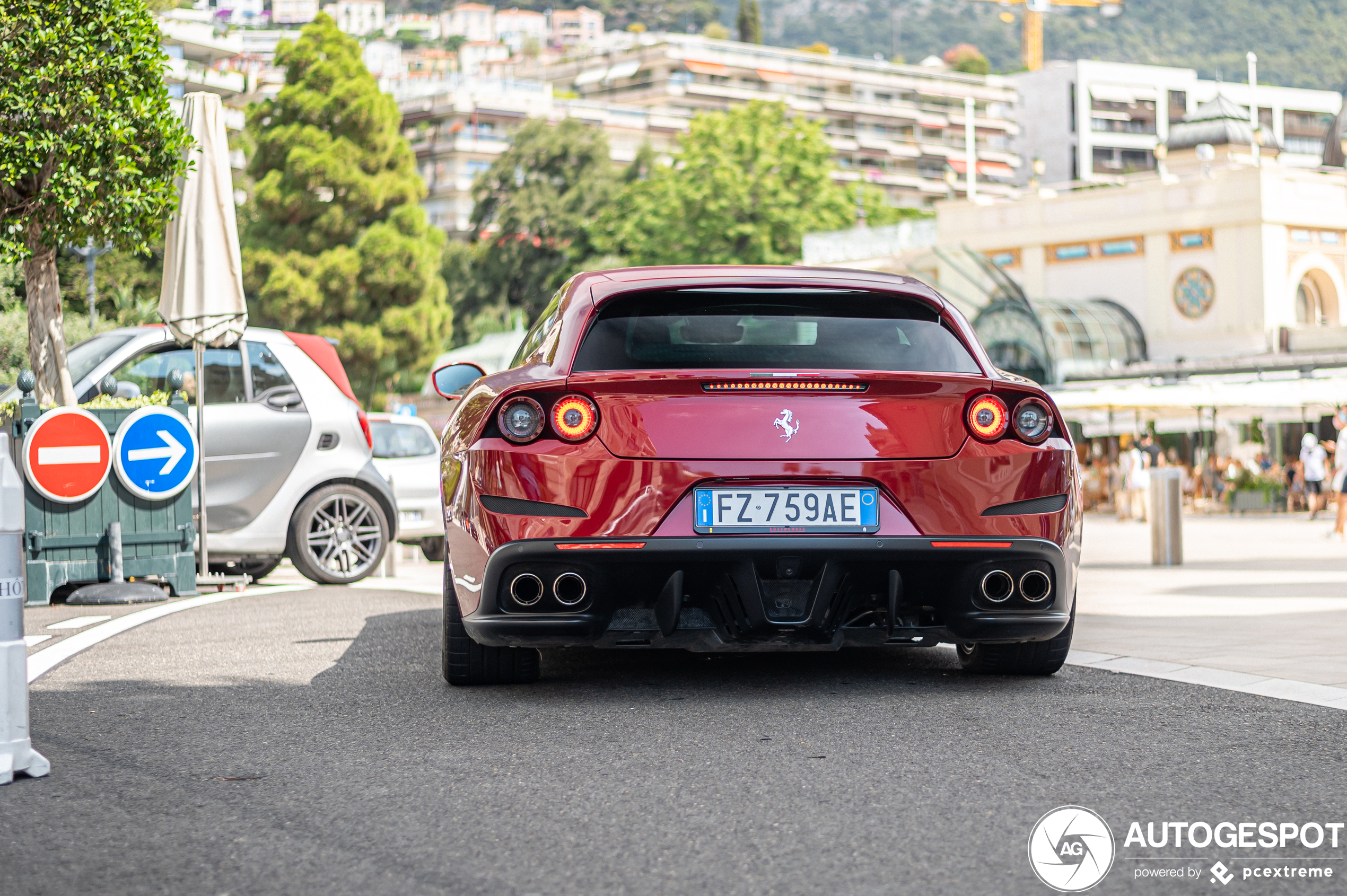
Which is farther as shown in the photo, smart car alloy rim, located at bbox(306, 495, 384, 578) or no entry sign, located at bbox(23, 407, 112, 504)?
smart car alloy rim, located at bbox(306, 495, 384, 578)

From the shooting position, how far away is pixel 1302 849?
144 inches

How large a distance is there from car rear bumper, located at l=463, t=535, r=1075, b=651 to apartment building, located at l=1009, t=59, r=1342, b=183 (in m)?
130

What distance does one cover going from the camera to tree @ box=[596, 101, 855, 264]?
54.4 meters

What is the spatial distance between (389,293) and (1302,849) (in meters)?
43.2

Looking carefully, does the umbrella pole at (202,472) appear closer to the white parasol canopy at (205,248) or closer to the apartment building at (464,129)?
the white parasol canopy at (205,248)

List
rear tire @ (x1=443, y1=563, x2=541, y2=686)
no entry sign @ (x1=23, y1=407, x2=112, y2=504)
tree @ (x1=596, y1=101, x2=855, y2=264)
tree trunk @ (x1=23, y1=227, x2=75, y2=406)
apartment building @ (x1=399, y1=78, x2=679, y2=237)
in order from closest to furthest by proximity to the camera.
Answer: rear tire @ (x1=443, y1=563, x2=541, y2=686) → no entry sign @ (x1=23, y1=407, x2=112, y2=504) → tree trunk @ (x1=23, y1=227, x2=75, y2=406) → tree @ (x1=596, y1=101, x2=855, y2=264) → apartment building @ (x1=399, y1=78, x2=679, y2=237)

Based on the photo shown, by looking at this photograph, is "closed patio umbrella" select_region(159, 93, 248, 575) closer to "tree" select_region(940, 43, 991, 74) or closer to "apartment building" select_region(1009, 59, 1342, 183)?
"apartment building" select_region(1009, 59, 1342, 183)

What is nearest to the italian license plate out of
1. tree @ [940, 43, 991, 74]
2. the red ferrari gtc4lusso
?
the red ferrari gtc4lusso

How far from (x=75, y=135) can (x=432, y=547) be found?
6.41 metres

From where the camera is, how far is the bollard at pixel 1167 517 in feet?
50.7

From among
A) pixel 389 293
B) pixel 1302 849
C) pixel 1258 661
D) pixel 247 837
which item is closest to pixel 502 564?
pixel 247 837

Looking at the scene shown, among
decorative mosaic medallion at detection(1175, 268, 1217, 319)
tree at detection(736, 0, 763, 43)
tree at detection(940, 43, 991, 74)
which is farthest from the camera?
tree at detection(940, 43, 991, 74)

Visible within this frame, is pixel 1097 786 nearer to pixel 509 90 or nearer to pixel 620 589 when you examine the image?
pixel 620 589

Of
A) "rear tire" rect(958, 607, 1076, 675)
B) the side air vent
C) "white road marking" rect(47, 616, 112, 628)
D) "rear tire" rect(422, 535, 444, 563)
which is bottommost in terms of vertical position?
"rear tire" rect(422, 535, 444, 563)
